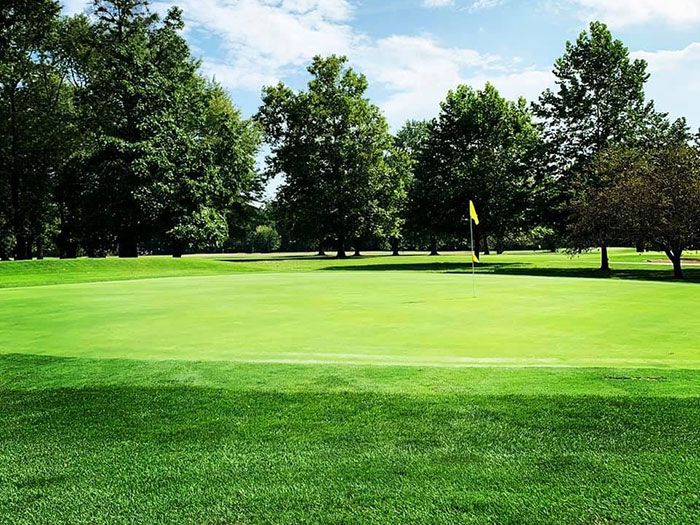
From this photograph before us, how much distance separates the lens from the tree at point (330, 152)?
49750 millimetres

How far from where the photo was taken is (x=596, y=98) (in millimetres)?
37125

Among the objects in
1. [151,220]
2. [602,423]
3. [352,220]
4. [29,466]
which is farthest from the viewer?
[352,220]

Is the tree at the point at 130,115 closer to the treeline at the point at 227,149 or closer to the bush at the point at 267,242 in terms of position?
the treeline at the point at 227,149

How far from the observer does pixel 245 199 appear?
185ft

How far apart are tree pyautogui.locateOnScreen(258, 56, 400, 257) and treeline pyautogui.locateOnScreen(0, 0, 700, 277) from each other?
0.18 m

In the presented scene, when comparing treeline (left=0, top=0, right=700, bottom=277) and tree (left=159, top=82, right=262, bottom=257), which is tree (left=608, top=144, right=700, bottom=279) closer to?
treeline (left=0, top=0, right=700, bottom=277)

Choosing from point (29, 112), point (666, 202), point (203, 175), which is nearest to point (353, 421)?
point (666, 202)

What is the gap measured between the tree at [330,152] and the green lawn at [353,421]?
40.9 m

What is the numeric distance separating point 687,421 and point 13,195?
45.7m

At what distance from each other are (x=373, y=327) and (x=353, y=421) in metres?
4.39

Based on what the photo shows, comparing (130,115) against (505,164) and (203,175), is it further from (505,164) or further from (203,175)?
(505,164)

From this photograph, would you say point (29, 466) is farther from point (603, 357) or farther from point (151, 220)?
point (151, 220)

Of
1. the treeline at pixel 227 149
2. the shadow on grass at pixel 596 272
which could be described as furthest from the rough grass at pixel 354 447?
the treeline at pixel 227 149

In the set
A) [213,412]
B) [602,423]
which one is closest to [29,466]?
[213,412]
